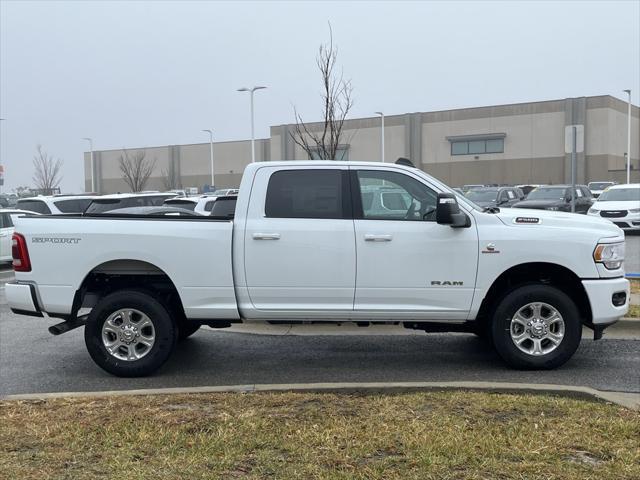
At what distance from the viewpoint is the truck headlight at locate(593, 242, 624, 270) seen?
6066 mm

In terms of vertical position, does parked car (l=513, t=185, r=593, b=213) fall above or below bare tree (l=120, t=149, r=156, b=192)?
below

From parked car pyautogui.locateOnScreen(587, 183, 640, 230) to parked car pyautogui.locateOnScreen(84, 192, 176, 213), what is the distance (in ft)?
43.6

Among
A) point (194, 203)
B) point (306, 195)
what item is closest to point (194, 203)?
point (194, 203)

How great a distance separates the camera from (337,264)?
20.1ft

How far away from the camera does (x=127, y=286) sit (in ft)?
21.3

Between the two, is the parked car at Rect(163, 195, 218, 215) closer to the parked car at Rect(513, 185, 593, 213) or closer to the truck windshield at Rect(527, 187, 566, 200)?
the parked car at Rect(513, 185, 593, 213)

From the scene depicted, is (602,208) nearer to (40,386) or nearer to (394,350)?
(394,350)

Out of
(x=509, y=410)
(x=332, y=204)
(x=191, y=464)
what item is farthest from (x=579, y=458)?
(x=332, y=204)

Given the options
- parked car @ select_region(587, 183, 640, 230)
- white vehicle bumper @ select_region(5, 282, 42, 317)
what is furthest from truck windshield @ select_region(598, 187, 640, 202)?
white vehicle bumper @ select_region(5, 282, 42, 317)

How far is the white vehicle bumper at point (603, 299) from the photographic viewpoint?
606 centimetres

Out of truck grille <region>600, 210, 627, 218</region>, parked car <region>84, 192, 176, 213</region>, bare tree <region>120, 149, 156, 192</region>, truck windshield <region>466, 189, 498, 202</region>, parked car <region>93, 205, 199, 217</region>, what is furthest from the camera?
bare tree <region>120, 149, 156, 192</region>

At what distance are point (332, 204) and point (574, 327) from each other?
2483 millimetres

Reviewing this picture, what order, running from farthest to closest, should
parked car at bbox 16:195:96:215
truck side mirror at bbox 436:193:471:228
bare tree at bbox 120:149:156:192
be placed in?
1. bare tree at bbox 120:149:156:192
2. parked car at bbox 16:195:96:215
3. truck side mirror at bbox 436:193:471:228

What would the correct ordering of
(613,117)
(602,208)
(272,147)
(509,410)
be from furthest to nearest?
(272,147)
(613,117)
(602,208)
(509,410)
